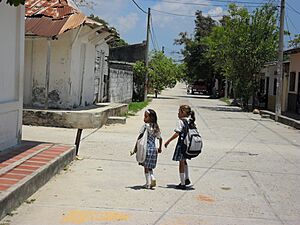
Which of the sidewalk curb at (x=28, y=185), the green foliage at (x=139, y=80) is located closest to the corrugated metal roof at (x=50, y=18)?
the sidewalk curb at (x=28, y=185)

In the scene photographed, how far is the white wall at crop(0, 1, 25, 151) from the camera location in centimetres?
848

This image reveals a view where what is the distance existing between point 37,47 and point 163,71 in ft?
91.3

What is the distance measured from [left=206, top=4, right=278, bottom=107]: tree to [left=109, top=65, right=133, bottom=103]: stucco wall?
686cm

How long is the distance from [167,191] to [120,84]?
777 inches

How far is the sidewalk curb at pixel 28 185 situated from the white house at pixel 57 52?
23.3 ft

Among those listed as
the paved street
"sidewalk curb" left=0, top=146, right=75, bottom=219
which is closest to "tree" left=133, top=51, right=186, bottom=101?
the paved street

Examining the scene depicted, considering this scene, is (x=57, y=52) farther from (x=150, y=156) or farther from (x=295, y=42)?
(x=295, y=42)

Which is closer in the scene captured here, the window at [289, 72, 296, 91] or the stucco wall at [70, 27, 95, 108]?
the stucco wall at [70, 27, 95, 108]

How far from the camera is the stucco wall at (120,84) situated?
2458cm

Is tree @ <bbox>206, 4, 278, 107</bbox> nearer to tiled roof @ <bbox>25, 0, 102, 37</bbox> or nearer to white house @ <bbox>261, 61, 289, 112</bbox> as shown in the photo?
white house @ <bbox>261, 61, 289, 112</bbox>

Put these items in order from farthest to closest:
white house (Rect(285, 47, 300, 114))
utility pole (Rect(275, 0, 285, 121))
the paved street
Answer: white house (Rect(285, 47, 300, 114)), utility pole (Rect(275, 0, 285, 121)), the paved street

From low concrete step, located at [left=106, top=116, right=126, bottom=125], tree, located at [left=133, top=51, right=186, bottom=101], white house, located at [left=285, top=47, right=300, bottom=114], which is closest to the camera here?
low concrete step, located at [left=106, top=116, right=126, bottom=125]

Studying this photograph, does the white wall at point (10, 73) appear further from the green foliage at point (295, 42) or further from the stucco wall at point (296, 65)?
the green foliage at point (295, 42)

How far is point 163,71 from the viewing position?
43250mm
